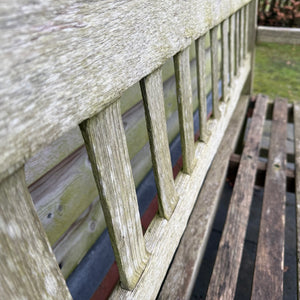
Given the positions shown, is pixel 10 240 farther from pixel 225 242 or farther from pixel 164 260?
pixel 225 242

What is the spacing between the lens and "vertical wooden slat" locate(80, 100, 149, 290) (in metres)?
0.55

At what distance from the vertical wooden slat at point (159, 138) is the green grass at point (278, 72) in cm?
346

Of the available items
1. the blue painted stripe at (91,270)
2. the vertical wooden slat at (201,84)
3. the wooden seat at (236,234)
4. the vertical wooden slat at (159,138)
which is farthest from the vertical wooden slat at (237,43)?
the blue painted stripe at (91,270)

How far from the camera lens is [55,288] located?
0.48 meters

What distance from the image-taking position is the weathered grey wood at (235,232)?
3.70 feet

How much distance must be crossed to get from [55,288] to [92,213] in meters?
0.77

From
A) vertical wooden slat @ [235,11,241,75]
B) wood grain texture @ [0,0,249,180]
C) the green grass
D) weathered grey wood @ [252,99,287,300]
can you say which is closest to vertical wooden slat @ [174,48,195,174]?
wood grain texture @ [0,0,249,180]

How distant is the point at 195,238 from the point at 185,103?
66 centimetres

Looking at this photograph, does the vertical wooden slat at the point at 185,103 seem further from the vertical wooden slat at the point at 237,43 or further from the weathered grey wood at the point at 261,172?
the vertical wooden slat at the point at 237,43

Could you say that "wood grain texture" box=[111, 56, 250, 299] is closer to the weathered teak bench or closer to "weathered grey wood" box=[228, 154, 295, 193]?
the weathered teak bench

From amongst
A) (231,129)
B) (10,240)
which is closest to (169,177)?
(10,240)

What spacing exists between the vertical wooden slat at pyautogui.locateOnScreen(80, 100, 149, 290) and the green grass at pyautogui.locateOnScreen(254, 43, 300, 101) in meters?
3.70

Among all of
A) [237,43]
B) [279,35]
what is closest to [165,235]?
[237,43]

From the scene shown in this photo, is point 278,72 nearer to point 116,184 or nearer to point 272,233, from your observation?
point 272,233
